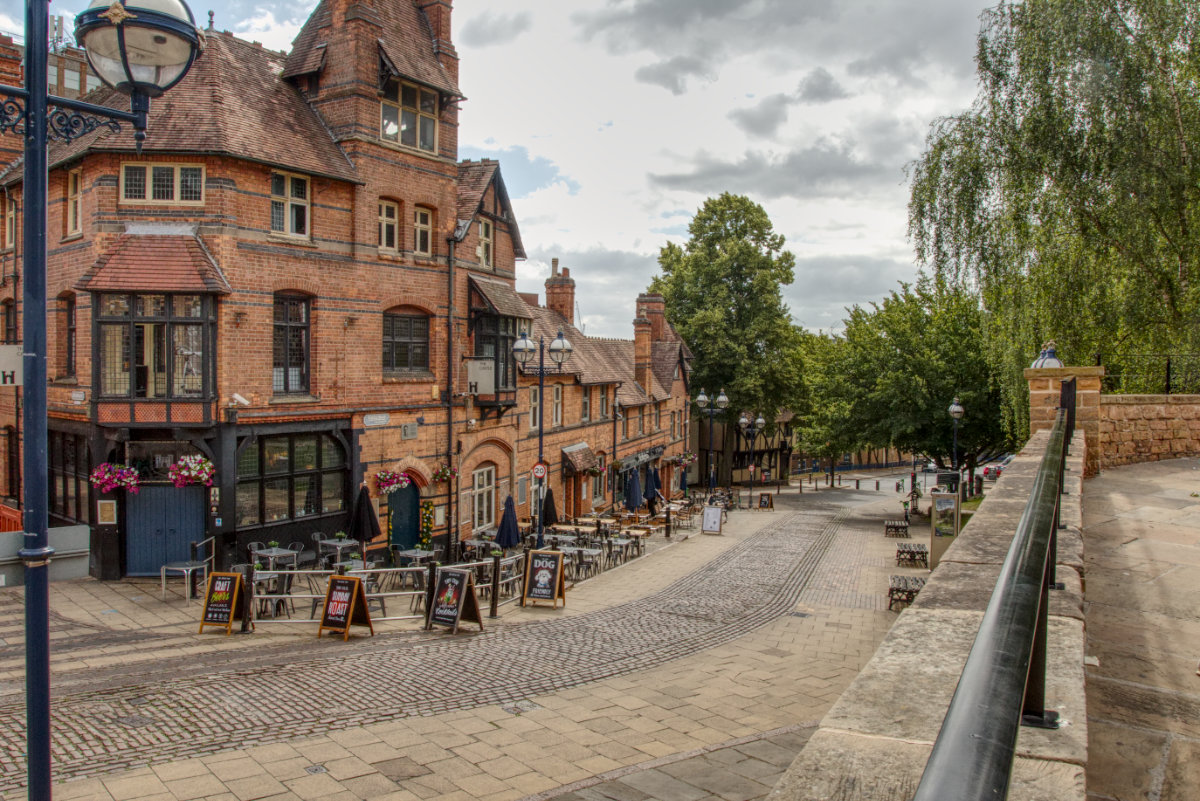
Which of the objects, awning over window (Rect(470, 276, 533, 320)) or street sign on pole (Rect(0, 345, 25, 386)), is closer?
street sign on pole (Rect(0, 345, 25, 386))

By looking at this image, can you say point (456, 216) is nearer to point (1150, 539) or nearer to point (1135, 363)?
point (1150, 539)

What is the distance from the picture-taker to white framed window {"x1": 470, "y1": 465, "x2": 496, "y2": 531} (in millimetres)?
23167

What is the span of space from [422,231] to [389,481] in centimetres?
664

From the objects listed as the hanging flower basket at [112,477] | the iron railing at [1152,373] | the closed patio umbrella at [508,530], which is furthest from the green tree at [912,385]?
the hanging flower basket at [112,477]

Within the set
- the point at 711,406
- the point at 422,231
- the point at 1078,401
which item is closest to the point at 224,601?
the point at 422,231

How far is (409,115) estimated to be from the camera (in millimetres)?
20844

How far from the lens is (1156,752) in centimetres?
340

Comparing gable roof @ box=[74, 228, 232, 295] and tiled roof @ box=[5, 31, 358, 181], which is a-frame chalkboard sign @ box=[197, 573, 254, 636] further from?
tiled roof @ box=[5, 31, 358, 181]

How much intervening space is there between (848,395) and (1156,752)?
3519 centimetres

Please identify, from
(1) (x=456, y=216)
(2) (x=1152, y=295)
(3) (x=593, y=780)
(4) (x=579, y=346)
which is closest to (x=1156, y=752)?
(3) (x=593, y=780)

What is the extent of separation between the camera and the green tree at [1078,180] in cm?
1576

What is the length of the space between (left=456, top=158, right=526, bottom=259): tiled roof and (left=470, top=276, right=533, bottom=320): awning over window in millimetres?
1453

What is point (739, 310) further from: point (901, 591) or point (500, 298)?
point (901, 591)

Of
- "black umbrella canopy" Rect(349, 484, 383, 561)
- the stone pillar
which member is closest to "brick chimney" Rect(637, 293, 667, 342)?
"black umbrella canopy" Rect(349, 484, 383, 561)
